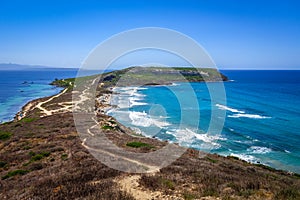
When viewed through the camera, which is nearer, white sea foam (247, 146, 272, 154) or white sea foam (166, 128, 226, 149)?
white sea foam (247, 146, 272, 154)

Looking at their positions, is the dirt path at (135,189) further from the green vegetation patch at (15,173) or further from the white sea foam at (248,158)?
the white sea foam at (248,158)

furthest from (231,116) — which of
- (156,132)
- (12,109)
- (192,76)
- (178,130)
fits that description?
(192,76)

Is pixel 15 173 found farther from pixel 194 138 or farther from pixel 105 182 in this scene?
pixel 194 138

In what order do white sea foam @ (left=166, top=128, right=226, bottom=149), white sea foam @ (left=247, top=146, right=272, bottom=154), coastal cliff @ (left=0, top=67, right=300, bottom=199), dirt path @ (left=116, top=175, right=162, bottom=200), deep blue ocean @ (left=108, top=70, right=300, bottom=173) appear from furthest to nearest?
1. white sea foam @ (left=166, top=128, right=226, bottom=149)
2. white sea foam @ (left=247, top=146, right=272, bottom=154)
3. deep blue ocean @ (left=108, top=70, right=300, bottom=173)
4. coastal cliff @ (left=0, top=67, right=300, bottom=199)
5. dirt path @ (left=116, top=175, right=162, bottom=200)

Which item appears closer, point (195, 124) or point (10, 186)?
point (10, 186)

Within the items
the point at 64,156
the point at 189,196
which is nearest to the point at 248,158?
the point at 64,156

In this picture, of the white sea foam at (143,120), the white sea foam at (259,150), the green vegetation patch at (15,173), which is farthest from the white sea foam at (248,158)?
the green vegetation patch at (15,173)

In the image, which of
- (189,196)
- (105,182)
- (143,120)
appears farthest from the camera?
(143,120)

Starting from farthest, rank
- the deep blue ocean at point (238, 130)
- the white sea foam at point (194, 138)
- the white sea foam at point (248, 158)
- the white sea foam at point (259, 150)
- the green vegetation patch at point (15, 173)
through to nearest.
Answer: the white sea foam at point (194, 138) → the white sea foam at point (259, 150) → the deep blue ocean at point (238, 130) → the white sea foam at point (248, 158) → the green vegetation patch at point (15, 173)

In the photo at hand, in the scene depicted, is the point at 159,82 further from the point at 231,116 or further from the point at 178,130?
the point at 178,130

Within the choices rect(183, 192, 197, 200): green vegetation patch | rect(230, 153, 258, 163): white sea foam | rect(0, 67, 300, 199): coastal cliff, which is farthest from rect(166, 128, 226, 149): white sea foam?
rect(183, 192, 197, 200): green vegetation patch

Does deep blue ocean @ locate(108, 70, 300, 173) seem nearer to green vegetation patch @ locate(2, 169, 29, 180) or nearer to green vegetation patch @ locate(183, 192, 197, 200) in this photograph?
green vegetation patch @ locate(183, 192, 197, 200)
